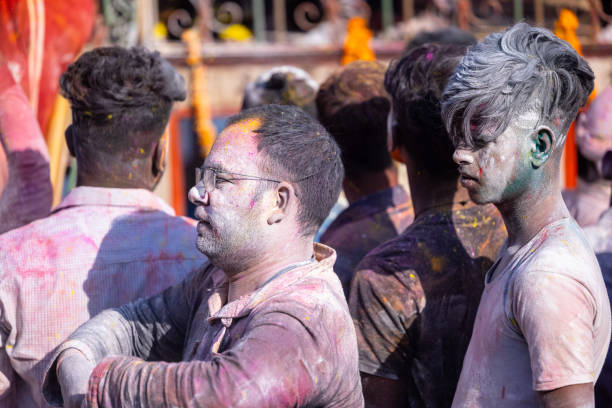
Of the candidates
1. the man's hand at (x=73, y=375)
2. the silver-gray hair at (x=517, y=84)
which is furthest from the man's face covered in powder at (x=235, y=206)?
the silver-gray hair at (x=517, y=84)

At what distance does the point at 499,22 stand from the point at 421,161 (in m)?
6.53

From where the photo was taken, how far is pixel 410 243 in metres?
2.14

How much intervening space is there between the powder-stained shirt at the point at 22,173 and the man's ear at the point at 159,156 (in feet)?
1.58

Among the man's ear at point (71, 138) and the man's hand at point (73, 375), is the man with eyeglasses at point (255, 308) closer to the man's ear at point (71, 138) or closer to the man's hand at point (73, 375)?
the man's hand at point (73, 375)

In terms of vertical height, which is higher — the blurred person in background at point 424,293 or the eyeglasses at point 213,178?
the eyeglasses at point 213,178

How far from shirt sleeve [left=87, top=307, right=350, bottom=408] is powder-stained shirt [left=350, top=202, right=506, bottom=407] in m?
0.59

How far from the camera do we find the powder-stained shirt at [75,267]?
2191 millimetres

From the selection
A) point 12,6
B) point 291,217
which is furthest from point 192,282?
point 12,6

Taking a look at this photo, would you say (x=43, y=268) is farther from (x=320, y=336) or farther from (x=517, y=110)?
(x=517, y=110)

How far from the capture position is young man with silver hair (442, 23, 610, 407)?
1515 millimetres

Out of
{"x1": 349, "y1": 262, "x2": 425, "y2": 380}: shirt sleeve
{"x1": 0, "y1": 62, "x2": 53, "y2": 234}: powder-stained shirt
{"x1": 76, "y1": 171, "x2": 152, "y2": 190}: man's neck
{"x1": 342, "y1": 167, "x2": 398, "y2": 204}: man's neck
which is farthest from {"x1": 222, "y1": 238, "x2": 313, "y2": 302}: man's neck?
{"x1": 0, "y1": 62, "x2": 53, "y2": 234}: powder-stained shirt

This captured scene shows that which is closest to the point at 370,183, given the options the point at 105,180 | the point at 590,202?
the point at 105,180

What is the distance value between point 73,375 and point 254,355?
496mm

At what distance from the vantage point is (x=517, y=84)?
1.65 m
